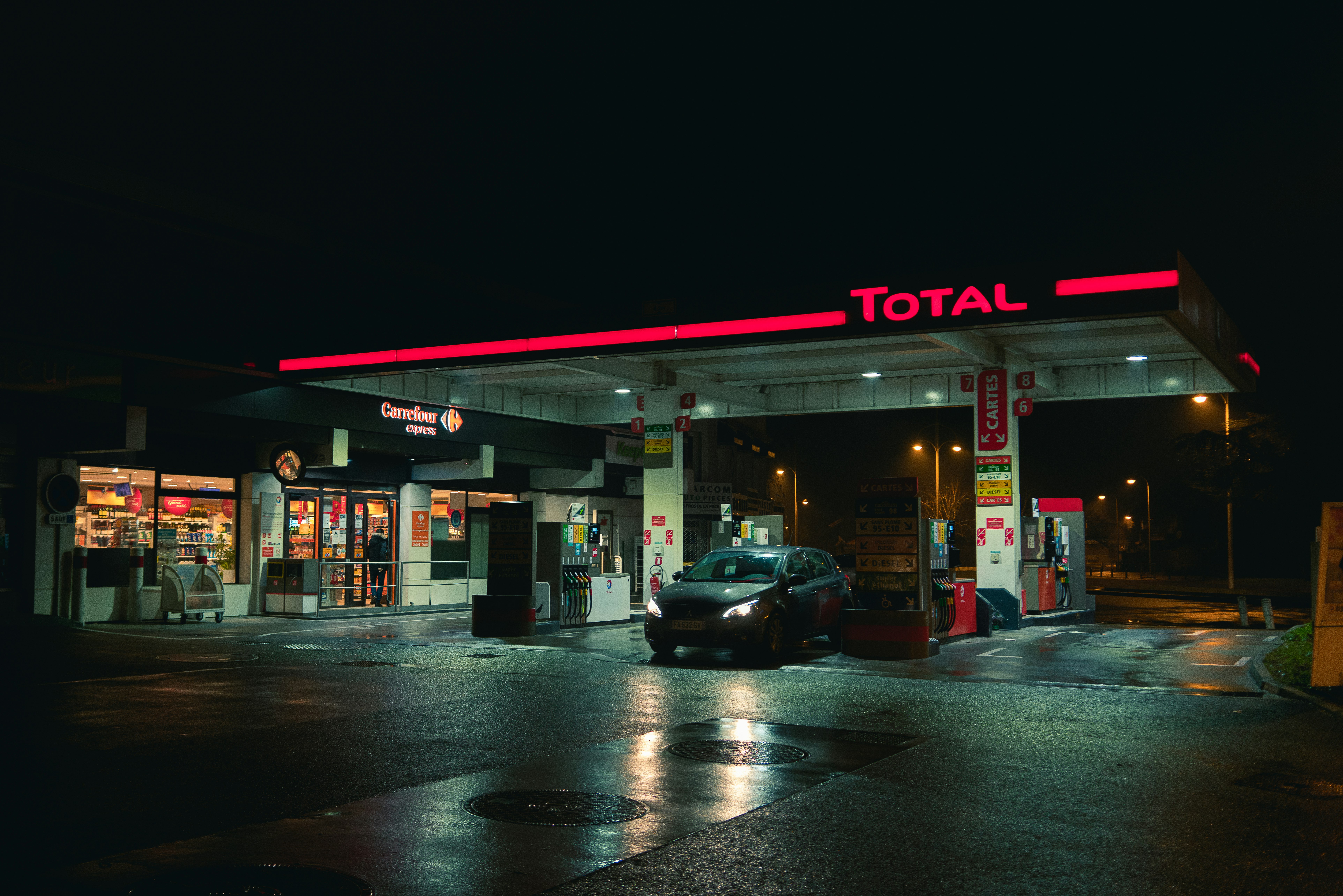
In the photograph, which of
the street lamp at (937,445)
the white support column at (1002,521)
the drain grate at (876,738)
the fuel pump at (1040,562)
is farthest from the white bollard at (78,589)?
the street lamp at (937,445)

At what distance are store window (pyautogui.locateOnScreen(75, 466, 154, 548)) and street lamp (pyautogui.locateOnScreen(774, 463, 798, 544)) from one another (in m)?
39.2

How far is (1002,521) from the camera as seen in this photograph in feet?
66.6

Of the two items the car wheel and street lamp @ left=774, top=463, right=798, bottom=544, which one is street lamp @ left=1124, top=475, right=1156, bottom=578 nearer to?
street lamp @ left=774, top=463, right=798, bottom=544

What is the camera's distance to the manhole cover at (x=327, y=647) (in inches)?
640

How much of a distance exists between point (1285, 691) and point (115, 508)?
2037 cm

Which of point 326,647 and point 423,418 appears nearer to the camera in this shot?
point 326,647

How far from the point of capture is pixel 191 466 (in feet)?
73.3

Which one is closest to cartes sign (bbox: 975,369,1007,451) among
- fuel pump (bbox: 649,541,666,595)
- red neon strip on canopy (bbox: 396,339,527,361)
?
fuel pump (bbox: 649,541,666,595)

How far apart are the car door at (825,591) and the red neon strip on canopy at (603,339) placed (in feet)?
14.0

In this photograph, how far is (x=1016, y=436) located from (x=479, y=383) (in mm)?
11842

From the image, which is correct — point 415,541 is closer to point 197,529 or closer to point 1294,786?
point 197,529

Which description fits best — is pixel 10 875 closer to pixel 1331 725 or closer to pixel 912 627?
pixel 1331 725

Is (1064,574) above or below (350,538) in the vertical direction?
below

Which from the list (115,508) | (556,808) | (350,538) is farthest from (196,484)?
(556,808)
